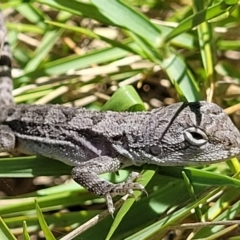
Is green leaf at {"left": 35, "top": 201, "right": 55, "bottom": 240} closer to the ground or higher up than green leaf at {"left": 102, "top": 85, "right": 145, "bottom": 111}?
closer to the ground

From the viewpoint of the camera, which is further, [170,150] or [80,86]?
[80,86]

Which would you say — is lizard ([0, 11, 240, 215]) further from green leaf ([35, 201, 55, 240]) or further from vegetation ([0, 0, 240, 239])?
green leaf ([35, 201, 55, 240])

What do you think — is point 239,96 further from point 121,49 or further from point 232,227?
A: point 232,227

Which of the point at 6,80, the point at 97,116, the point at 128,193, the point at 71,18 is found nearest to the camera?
the point at 128,193

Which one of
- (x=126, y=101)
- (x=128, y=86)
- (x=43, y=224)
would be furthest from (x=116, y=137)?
(x=43, y=224)

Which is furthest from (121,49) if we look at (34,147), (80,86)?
(34,147)

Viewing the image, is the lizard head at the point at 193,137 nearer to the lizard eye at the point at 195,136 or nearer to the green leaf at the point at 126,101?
the lizard eye at the point at 195,136

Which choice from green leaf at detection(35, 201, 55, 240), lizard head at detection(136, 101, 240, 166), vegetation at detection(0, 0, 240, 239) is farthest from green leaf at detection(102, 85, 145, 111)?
green leaf at detection(35, 201, 55, 240)

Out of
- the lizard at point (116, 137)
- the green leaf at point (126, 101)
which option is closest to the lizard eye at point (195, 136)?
the lizard at point (116, 137)
